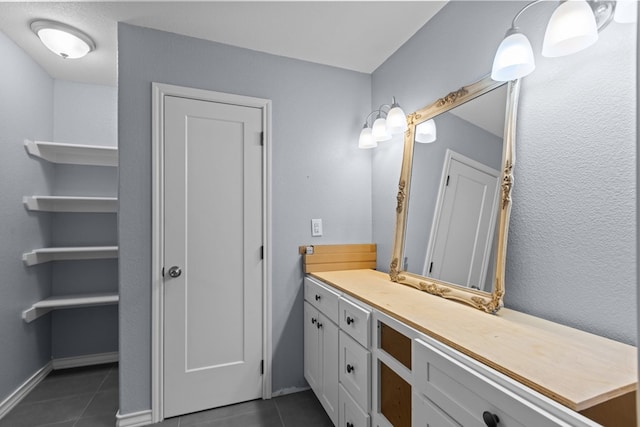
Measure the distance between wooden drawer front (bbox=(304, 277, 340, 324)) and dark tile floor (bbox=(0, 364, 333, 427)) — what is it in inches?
27.5

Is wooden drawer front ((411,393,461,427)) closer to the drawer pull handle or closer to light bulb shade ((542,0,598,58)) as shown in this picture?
the drawer pull handle

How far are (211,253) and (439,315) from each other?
1502 mm

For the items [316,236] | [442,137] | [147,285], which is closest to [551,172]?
[442,137]

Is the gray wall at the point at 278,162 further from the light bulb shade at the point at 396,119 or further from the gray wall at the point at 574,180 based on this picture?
the gray wall at the point at 574,180

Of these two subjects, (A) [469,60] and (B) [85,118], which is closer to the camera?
(A) [469,60]

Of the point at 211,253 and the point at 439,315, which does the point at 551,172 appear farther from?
the point at 211,253

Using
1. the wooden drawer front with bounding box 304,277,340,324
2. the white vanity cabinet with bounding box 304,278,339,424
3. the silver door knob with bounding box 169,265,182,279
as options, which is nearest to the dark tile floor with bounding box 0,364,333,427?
the white vanity cabinet with bounding box 304,278,339,424

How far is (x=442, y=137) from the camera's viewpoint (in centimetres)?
176

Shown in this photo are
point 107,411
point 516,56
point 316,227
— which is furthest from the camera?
point 316,227

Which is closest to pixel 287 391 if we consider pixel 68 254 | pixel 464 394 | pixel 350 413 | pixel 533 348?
pixel 350 413

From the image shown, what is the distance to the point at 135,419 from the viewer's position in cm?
188

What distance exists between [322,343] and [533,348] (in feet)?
4.16

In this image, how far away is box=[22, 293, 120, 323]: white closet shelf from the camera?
228 cm

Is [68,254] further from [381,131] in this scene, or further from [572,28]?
[572,28]
